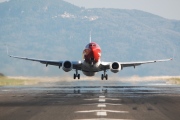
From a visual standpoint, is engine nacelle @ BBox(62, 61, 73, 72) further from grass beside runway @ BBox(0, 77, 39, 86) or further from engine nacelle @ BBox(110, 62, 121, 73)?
grass beside runway @ BBox(0, 77, 39, 86)

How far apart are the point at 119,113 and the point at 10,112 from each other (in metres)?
4.77

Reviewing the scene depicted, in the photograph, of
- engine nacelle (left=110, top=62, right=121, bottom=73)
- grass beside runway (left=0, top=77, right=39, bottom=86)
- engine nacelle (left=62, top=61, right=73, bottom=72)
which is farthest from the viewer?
grass beside runway (left=0, top=77, right=39, bottom=86)

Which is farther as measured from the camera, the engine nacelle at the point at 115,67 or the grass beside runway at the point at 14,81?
the grass beside runway at the point at 14,81

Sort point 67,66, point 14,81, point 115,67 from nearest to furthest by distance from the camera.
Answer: point 67,66 < point 115,67 < point 14,81

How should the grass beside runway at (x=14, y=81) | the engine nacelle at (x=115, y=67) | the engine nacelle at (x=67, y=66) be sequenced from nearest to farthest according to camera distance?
1. the engine nacelle at (x=67, y=66)
2. the engine nacelle at (x=115, y=67)
3. the grass beside runway at (x=14, y=81)

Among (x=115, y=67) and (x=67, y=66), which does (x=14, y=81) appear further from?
(x=115, y=67)

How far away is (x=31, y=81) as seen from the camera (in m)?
84.9

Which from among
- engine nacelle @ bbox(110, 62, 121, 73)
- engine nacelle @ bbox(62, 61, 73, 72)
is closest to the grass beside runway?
engine nacelle @ bbox(62, 61, 73, 72)

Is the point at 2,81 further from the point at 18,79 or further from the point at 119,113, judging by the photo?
the point at 119,113

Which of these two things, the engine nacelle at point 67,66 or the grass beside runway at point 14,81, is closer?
the engine nacelle at point 67,66

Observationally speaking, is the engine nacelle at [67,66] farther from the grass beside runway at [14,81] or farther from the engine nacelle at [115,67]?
the grass beside runway at [14,81]

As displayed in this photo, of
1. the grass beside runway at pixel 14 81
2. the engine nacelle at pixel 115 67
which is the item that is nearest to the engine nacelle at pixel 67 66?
the engine nacelle at pixel 115 67

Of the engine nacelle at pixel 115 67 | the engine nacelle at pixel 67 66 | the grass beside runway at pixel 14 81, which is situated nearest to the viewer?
the engine nacelle at pixel 67 66

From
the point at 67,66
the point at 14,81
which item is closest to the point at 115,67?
the point at 67,66
